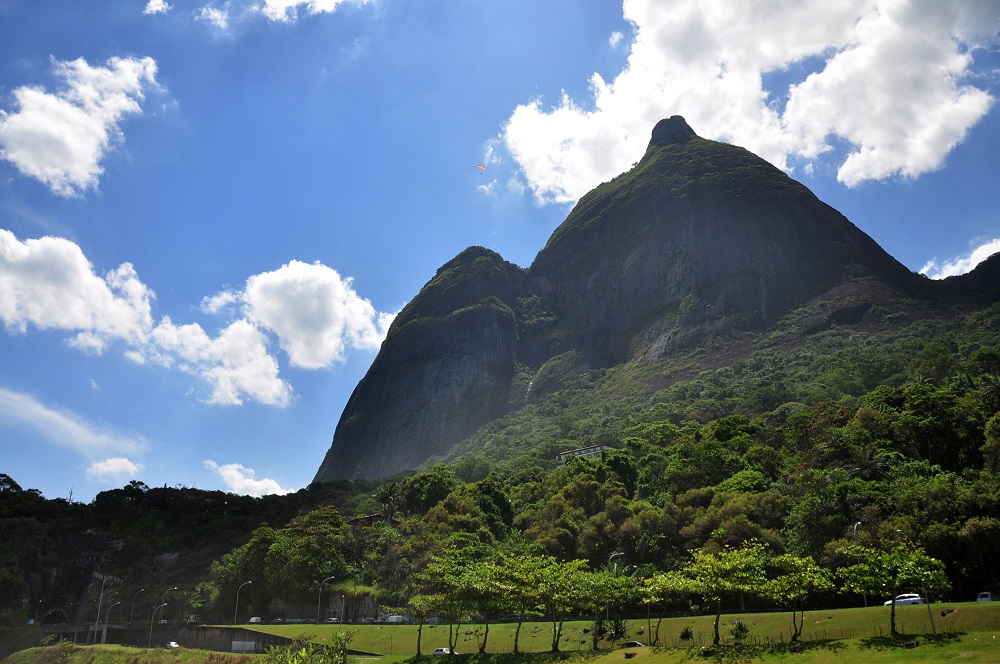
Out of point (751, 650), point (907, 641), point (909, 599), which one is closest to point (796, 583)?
point (751, 650)

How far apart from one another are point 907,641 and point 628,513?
140 ft

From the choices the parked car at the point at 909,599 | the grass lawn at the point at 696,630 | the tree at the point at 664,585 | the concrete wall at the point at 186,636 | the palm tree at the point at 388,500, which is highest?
the palm tree at the point at 388,500

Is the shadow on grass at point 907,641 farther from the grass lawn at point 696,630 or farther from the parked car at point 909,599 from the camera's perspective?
the parked car at point 909,599

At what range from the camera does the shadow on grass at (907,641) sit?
31.2 m

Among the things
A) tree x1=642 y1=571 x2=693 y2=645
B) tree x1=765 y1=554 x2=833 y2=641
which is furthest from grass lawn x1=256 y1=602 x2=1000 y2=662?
tree x1=642 y1=571 x2=693 y2=645

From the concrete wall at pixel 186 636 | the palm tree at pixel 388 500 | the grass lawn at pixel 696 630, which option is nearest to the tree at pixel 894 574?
the grass lawn at pixel 696 630

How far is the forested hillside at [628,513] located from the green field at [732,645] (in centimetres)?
525

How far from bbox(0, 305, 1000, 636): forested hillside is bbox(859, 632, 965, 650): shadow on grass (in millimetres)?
9405

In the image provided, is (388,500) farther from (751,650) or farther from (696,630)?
(751,650)

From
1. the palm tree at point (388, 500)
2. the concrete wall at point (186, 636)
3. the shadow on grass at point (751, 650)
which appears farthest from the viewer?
the palm tree at point (388, 500)

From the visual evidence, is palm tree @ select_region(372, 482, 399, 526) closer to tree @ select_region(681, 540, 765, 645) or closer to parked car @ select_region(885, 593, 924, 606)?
tree @ select_region(681, 540, 765, 645)

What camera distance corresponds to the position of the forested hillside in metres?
54.0

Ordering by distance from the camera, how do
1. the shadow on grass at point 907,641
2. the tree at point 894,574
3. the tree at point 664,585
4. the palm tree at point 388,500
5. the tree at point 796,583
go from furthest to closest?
1. the palm tree at point 388,500
2. the tree at point 664,585
3. the tree at point 796,583
4. the tree at point 894,574
5. the shadow on grass at point 907,641

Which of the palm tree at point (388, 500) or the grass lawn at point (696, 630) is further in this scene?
the palm tree at point (388, 500)
